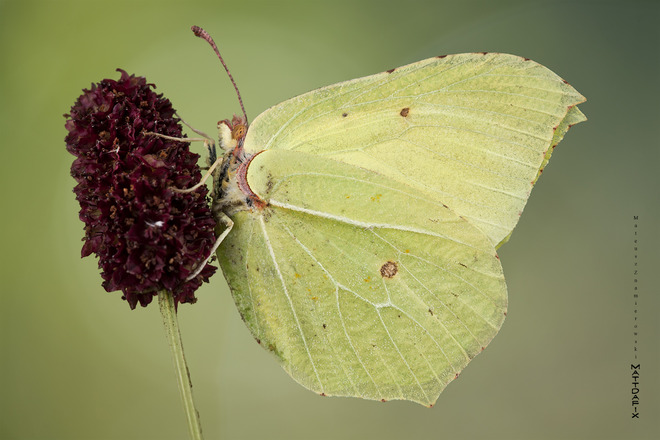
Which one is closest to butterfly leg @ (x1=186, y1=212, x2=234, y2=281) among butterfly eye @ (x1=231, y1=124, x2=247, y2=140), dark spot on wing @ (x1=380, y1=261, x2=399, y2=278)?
butterfly eye @ (x1=231, y1=124, x2=247, y2=140)

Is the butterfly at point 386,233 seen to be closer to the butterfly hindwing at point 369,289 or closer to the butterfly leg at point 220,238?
the butterfly hindwing at point 369,289

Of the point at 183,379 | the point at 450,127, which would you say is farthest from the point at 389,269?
the point at 183,379

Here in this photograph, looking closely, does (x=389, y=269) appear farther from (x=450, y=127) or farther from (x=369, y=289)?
(x=450, y=127)

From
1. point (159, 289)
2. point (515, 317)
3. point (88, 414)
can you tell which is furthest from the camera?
point (515, 317)

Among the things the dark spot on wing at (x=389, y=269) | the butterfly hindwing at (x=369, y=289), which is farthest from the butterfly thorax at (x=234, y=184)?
the dark spot on wing at (x=389, y=269)

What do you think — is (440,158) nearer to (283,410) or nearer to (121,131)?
(121,131)

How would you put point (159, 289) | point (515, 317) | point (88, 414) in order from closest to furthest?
point (159, 289), point (88, 414), point (515, 317)

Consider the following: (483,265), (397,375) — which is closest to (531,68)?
(483,265)
